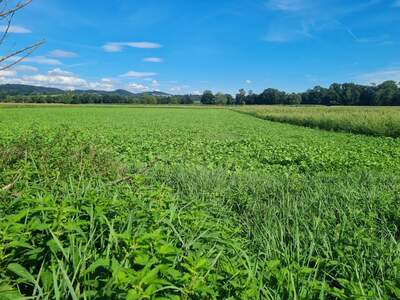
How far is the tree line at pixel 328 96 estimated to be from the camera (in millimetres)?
84925

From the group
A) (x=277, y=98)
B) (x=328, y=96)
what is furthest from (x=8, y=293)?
(x=277, y=98)

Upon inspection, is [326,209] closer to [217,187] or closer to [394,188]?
[217,187]

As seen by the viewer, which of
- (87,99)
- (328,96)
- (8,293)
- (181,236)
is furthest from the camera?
(87,99)

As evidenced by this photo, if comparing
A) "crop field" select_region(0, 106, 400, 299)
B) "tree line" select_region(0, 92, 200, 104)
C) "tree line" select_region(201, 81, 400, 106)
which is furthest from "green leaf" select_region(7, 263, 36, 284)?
"tree line" select_region(0, 92, 200, 104)

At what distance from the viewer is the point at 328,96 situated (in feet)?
343

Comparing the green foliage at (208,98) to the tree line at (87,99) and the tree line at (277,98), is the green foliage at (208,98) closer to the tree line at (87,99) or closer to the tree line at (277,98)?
the tree line at (277,98)

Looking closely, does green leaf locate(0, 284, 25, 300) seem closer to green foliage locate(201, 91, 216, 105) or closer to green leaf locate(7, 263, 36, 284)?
green leaf locate(7, 263, 36, 284)

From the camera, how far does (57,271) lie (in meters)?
1.90

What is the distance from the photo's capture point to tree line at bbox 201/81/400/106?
84925mm

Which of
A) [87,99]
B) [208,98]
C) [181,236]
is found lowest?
[87,99]

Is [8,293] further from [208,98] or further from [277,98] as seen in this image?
[208,98]

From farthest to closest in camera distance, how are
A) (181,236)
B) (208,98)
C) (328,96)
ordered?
(208,98) < (328,96) < (181,236)

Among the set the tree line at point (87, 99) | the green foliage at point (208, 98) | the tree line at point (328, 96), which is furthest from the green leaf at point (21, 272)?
the green foliage at point (208, 98)

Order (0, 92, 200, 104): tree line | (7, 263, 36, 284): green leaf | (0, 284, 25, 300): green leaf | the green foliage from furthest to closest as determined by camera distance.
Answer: the green foliage < (0, 92, 200, 104): tree line < (7, 263, 36, 284): green leaf < (0, 284, 25, 300): green leaf
